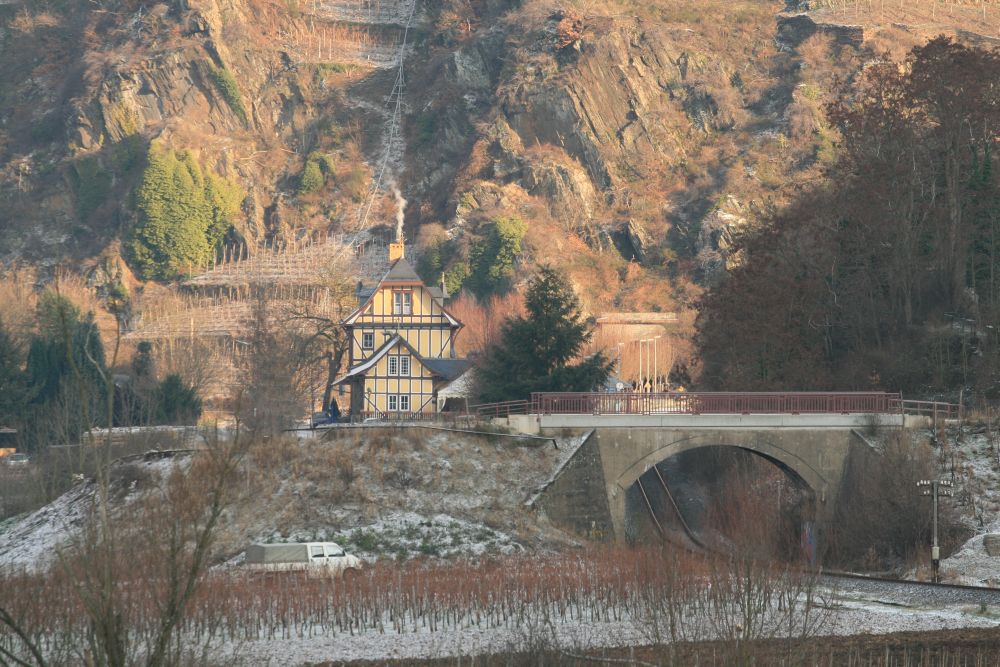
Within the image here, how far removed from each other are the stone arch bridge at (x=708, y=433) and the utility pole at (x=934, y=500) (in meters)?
4.49

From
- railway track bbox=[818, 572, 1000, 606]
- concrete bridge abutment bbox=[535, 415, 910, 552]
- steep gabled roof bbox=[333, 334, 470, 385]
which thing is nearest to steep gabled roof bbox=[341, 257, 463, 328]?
steep gabled roof bbox=[333, 334, 470, 385]

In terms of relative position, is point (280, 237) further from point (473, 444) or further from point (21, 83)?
point (473, 444)

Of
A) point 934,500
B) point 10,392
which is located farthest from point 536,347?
point 10,392

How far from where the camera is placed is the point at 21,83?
510 feet

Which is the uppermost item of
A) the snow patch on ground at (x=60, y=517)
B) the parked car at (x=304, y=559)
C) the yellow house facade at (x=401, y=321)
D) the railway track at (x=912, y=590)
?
the yellow house facade at (x=401, y=321)

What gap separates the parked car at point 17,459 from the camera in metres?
78.9

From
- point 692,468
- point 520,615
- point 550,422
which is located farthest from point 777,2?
point 520,615

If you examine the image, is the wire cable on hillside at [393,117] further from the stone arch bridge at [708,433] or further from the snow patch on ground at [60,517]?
the stone arch bridge at [708,433]

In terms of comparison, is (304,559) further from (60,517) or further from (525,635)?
(60,517)

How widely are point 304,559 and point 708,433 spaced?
1537 cm

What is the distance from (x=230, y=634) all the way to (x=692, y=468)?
33904 mm

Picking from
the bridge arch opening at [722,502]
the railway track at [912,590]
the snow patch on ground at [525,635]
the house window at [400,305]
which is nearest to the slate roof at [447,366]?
the house window at [400,305]

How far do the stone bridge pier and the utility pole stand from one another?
4.46 m

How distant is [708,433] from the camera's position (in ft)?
177
